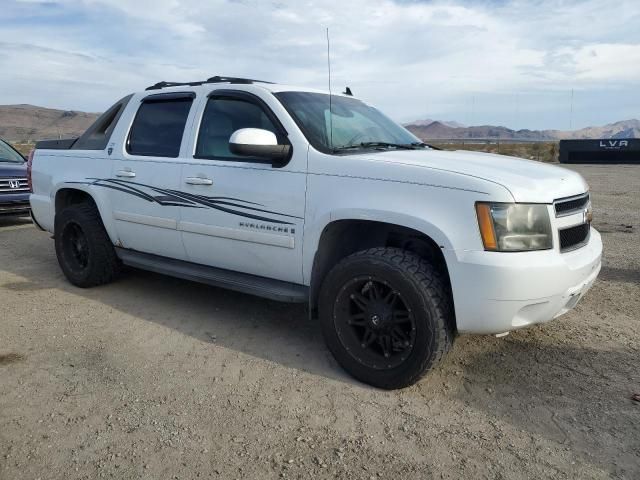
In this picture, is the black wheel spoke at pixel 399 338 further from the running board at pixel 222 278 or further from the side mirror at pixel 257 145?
the side mirror at pixel 257 145

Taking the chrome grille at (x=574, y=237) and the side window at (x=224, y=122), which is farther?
the side window at (x=224, y=122)

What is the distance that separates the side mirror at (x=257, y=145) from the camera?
11.6 feet

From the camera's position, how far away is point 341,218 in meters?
3.42

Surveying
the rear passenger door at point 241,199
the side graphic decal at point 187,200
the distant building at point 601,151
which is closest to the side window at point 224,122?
the rear passenger door at point 241,199

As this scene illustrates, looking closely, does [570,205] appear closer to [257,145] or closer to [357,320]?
[357,320]

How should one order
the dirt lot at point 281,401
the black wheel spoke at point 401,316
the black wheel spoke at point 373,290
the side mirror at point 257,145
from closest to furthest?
the dirt lot at point 281,401
the black wheel spoke at point 401,316
the black wheel spoke at point 373,290
the side mirror at point 257,145

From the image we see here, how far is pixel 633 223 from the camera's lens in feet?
28.0

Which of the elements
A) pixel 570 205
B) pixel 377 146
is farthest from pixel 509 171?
pixel 377 146

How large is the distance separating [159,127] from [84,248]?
5.07 feet

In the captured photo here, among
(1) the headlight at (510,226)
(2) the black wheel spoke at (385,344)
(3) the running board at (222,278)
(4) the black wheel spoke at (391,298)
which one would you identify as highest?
(1) the headlight at (510,226)

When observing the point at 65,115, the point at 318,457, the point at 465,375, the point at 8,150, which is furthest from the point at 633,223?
the point at 65,115

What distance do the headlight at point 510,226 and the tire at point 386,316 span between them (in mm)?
427

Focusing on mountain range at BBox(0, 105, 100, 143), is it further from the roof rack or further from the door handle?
the door handle

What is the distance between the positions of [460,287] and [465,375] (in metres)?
0.77
